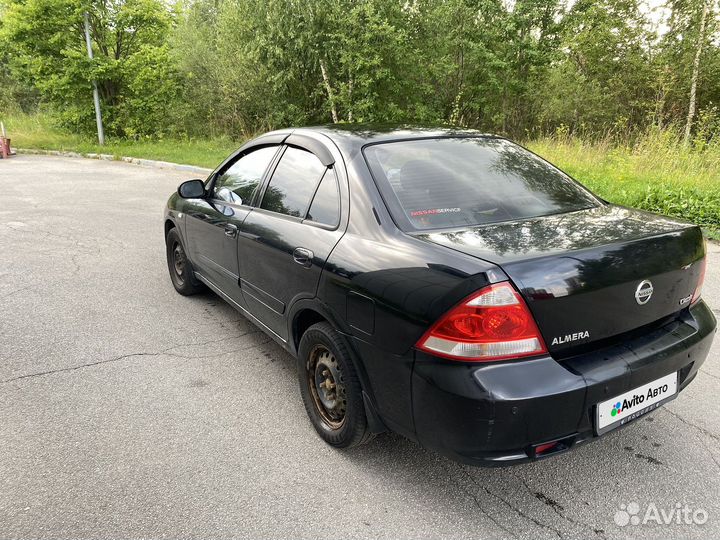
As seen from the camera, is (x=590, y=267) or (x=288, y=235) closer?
(x=590, y=267)

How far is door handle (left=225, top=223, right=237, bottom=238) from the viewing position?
11.0 feet

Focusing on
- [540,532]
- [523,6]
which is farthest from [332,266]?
[523,6]

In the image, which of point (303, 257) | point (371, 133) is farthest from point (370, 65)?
point (303, 257)

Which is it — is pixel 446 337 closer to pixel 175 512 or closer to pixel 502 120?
pixel 175 512

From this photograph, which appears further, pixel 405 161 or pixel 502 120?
pixel 502 120

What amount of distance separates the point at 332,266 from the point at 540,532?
1.39 m

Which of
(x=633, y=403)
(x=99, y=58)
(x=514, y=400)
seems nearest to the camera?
(x=514, y=400)

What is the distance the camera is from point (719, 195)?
684 cm

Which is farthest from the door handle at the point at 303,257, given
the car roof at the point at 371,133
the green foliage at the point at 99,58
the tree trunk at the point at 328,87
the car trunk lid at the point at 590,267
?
the green foliage at the point at 99,58

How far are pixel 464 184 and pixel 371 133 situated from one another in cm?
66

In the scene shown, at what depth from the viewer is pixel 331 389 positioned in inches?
100

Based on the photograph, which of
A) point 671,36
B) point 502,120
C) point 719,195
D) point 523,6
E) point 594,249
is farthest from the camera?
point 502,120

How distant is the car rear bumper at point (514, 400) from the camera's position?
5.86 ft

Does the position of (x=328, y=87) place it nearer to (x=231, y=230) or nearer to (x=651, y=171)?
(x=651, y=171)
